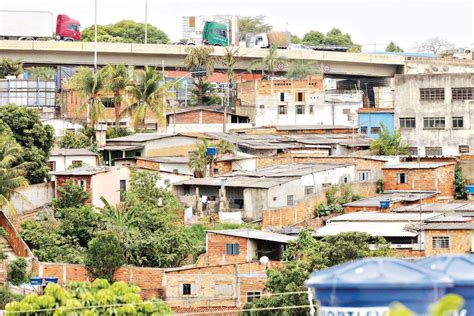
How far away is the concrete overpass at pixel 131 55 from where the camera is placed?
68075 millimetres

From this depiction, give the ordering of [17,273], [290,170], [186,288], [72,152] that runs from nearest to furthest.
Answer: [186,288] → [17,273] → [290,170] → [72,152]

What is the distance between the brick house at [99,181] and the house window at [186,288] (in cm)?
780

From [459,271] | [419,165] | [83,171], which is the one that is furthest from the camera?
[419,165]

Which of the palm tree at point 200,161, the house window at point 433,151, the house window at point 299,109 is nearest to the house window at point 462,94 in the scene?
the house window at point 433,151

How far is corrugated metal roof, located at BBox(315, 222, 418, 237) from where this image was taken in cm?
3319

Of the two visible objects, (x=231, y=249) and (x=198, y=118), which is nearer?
(x=231, y=249)

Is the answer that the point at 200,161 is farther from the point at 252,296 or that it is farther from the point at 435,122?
the point at 435,122

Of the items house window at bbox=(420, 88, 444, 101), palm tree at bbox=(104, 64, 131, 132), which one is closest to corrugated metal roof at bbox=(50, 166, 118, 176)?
palm tree at bbox=(104, 64, 131, 132)

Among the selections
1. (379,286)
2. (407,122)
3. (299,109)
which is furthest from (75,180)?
(379,286)

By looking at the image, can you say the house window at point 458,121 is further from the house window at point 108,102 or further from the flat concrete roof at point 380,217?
the flat concrete roof at point 380,217

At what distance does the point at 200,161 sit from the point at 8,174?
8.52 metres

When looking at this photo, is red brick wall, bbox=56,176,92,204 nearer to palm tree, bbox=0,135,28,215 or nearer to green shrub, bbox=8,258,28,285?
palm tree, bbox=0,135,28,215

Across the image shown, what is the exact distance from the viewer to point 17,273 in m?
32.1

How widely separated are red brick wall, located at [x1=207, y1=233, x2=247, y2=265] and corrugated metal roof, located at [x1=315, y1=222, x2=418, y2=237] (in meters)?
1.92
